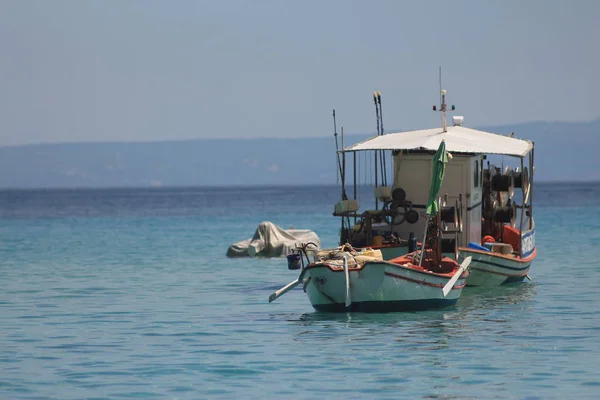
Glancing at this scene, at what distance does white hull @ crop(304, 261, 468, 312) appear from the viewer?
2388cm

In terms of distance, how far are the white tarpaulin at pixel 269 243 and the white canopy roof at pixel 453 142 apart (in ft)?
45.0

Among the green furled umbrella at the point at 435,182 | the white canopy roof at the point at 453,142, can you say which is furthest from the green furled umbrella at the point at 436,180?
the white canopy roof at the point at 453,142

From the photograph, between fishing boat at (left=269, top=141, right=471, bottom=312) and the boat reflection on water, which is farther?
fishing boat at (left=269, top=141, right=471, bottom=312)

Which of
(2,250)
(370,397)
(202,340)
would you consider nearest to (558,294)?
(202,340)

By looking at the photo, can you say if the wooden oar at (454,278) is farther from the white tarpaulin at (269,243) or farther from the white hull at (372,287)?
the white tarpaulin at (269,243)

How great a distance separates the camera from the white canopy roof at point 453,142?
29172mm

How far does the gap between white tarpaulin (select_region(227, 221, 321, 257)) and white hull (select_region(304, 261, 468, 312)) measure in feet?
64.9

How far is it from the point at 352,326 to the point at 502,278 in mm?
8727

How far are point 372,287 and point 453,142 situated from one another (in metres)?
7.01

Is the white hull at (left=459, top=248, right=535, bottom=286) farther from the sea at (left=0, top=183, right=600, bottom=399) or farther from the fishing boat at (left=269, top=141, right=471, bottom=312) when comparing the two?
the fishing boat at (left=269, top=141, right=471, bottom=312)

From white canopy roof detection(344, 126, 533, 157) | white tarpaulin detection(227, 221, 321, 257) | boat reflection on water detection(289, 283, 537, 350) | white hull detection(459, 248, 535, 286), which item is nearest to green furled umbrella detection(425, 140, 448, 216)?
white canopy roof detection(344, 126, 533, 157)

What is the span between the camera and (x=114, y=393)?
56.6 ft

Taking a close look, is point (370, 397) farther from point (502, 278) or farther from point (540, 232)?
point (540, 232)

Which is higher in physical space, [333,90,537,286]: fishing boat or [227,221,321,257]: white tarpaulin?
[333,90,537,286]: fishing boat
